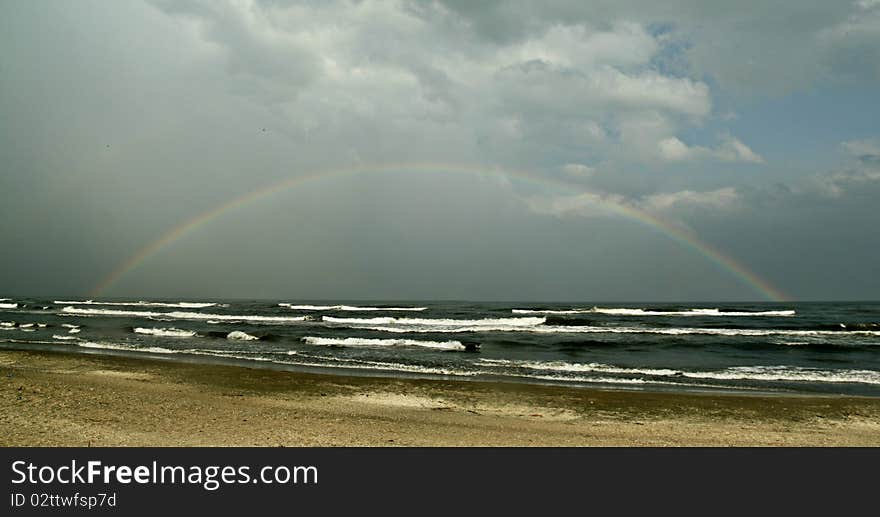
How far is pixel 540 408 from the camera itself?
12.2 m

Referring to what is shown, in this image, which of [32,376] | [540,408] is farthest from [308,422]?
[32,376]

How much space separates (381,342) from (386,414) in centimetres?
1926

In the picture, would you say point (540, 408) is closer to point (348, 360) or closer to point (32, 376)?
point (348, 360)

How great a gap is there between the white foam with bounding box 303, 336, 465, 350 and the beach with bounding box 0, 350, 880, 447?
11607 millimetres

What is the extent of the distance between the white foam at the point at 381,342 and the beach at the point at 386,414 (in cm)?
1161

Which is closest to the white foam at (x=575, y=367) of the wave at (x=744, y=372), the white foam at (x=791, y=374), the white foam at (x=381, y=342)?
the wave at (x=744, y=372)

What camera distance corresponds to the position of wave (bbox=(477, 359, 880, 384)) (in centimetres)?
1800

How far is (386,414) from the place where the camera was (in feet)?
35.4

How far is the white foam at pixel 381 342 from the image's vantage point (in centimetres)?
2820

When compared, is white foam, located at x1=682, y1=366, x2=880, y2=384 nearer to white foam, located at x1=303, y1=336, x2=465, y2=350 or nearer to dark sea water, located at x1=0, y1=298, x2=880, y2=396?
dark sea water, located at x1=0, y1=298, x2=880, y2=396

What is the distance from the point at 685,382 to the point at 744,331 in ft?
87.3
